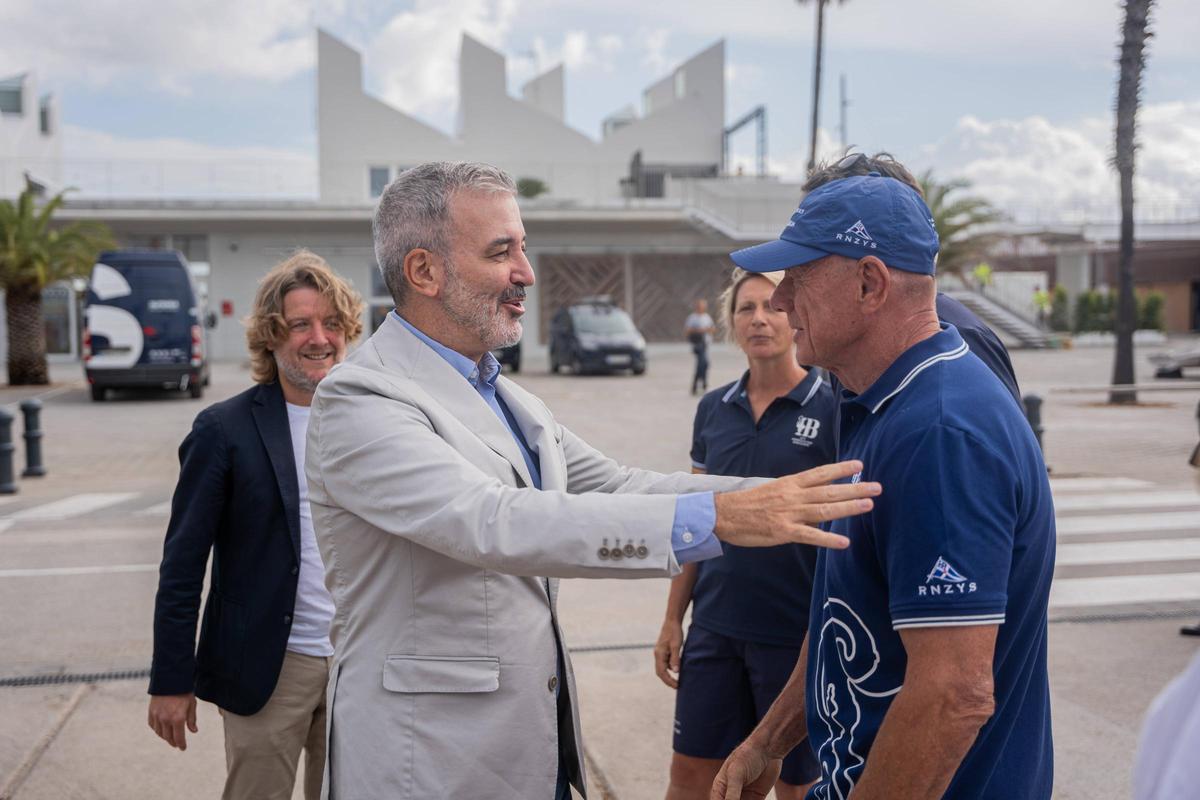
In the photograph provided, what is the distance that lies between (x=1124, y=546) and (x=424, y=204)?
7.87 meters

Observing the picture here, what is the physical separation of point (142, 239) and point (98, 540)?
30.3 m

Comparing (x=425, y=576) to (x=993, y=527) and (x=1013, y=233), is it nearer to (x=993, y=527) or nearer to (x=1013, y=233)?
(x=993, y=527)

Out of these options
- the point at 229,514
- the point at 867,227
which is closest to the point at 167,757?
the point at 229,514

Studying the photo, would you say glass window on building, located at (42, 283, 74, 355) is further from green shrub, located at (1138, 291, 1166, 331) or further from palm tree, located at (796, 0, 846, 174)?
green shrub, located at (1138, 291, 1166, 331)

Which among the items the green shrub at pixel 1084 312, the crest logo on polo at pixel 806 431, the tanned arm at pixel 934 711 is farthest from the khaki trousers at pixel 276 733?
the green shrub at pixel 1084 312

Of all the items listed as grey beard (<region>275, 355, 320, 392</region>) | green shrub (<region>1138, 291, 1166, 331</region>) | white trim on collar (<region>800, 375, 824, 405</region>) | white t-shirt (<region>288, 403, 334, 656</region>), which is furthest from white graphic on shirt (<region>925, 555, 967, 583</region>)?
green shrub (<region>1138, 291, 1166, 331</region>)

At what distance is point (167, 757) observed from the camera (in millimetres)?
4527

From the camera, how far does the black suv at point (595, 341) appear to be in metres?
27.0

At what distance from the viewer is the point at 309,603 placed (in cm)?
307

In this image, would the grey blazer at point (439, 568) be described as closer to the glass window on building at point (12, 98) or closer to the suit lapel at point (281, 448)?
the suit lapel at point (281, 448)

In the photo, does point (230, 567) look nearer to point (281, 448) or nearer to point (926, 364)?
point (281, 448)

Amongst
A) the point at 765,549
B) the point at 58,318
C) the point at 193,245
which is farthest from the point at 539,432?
the point at 193,245

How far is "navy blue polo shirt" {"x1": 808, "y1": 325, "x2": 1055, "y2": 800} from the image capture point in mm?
1637

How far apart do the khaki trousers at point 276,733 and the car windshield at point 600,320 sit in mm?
24734
